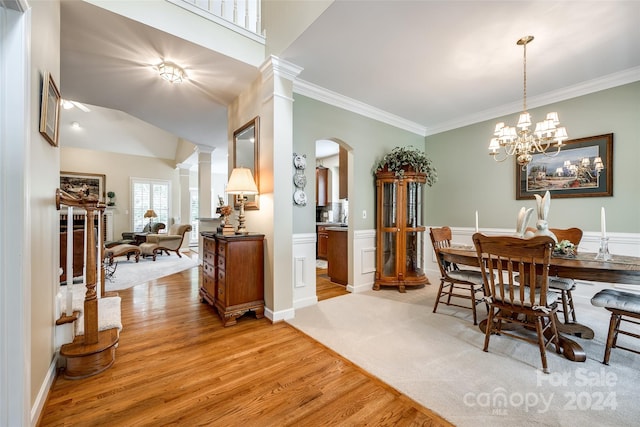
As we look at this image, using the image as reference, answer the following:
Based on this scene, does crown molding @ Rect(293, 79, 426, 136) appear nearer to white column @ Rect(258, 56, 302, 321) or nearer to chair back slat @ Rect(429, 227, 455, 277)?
white column @ Rect(258, 56, 302, 321)

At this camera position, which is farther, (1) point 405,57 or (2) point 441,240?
(2) point 441,240

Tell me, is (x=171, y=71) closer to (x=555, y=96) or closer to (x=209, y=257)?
(x=209, y=257)

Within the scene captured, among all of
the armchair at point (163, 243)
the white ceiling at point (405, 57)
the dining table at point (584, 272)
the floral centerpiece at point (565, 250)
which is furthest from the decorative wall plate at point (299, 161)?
the armchair at point (163, 243)

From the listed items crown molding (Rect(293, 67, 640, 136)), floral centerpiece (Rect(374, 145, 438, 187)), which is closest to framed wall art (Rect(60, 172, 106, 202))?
crown molding (Rect(293, 67, 640, 136))

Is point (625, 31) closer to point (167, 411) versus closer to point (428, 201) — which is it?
point (428, 201)

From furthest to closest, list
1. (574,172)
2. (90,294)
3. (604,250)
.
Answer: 1. (574,172)
2. (604,250)
3. (90,294)

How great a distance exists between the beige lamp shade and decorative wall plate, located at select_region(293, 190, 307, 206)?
21.0 inches

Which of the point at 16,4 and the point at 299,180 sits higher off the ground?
the point at 16,4

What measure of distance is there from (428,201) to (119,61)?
16.3 ft

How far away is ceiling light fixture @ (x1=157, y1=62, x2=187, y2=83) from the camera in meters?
2.87

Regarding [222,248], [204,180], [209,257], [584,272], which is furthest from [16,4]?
[204,180]

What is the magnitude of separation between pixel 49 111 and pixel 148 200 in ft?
25.1

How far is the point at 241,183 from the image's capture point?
2822 millimetres

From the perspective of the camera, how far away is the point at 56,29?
76.2 inches
